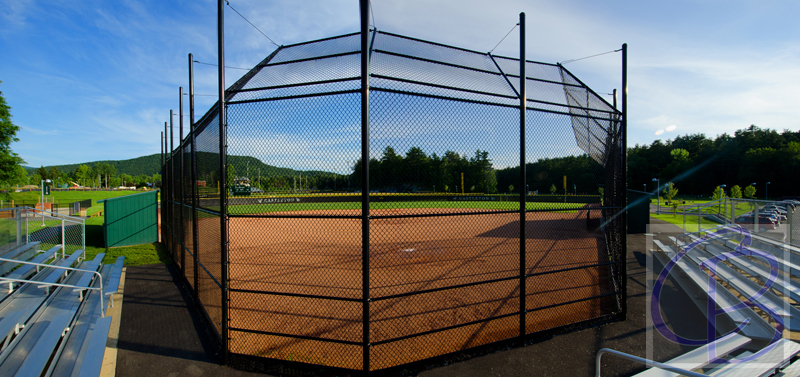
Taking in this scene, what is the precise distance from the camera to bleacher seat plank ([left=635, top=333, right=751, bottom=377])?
3.12 meters

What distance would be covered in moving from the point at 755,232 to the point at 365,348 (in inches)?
399

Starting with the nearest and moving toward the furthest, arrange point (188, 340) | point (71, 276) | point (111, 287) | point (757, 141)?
point (188, 340)
point (111, 287)
point (71, 276)
point (757, 141)

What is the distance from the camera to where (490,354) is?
12.8 feet

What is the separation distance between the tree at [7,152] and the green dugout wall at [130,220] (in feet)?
69.9

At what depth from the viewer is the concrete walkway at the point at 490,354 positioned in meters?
3.59

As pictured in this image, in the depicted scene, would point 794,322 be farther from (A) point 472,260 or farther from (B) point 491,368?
(A) point 472,260

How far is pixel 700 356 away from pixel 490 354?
2.21m

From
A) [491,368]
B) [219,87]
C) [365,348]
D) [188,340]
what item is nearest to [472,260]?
[491,368]

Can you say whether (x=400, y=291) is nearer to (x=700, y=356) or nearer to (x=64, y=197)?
(x=700, y=356)

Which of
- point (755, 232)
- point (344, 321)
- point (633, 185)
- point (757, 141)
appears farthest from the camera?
point (757, 141)

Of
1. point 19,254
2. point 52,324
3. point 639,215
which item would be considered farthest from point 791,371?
point 639,215

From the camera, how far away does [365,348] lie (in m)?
3.30

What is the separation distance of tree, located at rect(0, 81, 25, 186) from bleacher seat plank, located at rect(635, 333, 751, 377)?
3795 cm

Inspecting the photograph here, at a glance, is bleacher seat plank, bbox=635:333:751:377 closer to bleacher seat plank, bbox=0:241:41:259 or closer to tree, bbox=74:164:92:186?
bleacher seat plank, bbox=0:241:41:259
